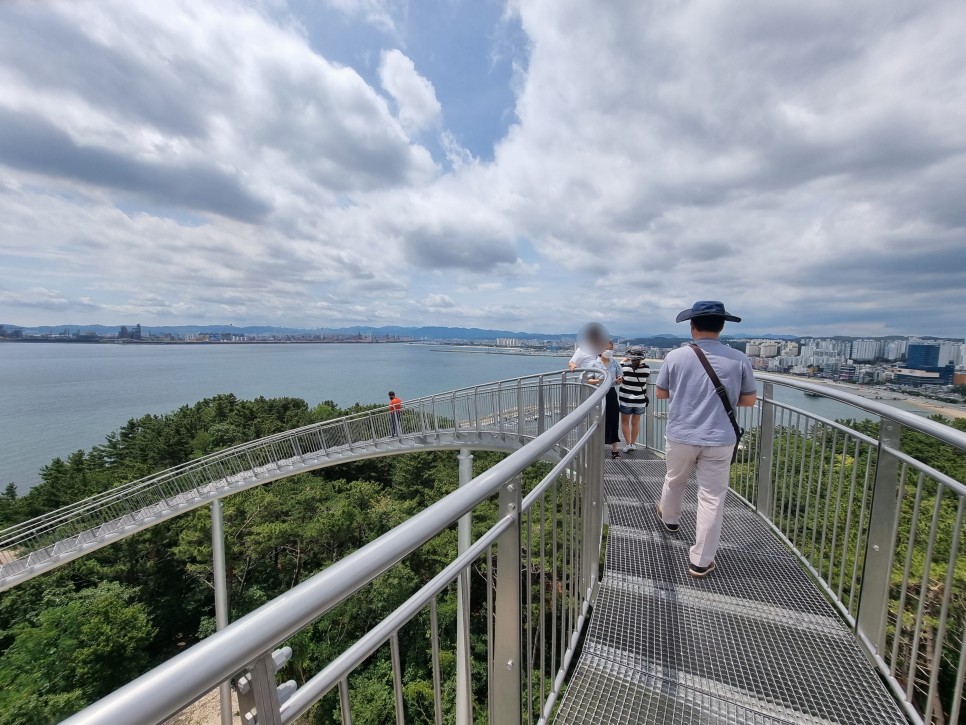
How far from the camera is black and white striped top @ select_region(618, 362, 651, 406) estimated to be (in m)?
5.65

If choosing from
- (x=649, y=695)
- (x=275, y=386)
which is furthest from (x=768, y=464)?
(x=275, y=386)

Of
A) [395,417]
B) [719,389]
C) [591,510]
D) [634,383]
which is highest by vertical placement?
[719,389]

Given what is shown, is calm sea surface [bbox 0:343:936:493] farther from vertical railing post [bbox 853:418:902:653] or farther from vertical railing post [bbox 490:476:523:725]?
vertical railing post [bbox 490:476:523:725]

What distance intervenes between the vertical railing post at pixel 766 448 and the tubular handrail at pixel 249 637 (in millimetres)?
3726

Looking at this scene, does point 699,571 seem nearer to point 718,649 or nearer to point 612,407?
point 718,649

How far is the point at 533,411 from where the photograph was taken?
9664 mm

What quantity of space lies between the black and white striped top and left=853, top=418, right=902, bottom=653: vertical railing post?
133 inches

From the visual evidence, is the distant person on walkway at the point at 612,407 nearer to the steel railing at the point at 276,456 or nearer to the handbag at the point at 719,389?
the handbag at the point at 719,389

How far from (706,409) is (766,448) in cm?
159

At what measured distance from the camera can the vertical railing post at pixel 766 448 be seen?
3775 millimetres

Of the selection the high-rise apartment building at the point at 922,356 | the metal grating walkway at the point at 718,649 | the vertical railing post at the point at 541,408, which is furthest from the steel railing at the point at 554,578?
the high-rise apartment building at the point at 922,356

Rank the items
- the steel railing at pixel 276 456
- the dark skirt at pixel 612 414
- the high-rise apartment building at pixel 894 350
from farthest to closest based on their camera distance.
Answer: the high-rise apartment building at pixel 894 350 < the steel railing at pixel 276 456 < the dark skirt at pixel 612 414

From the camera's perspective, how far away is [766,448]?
3.85 metres

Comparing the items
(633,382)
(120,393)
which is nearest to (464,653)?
(633,382)
